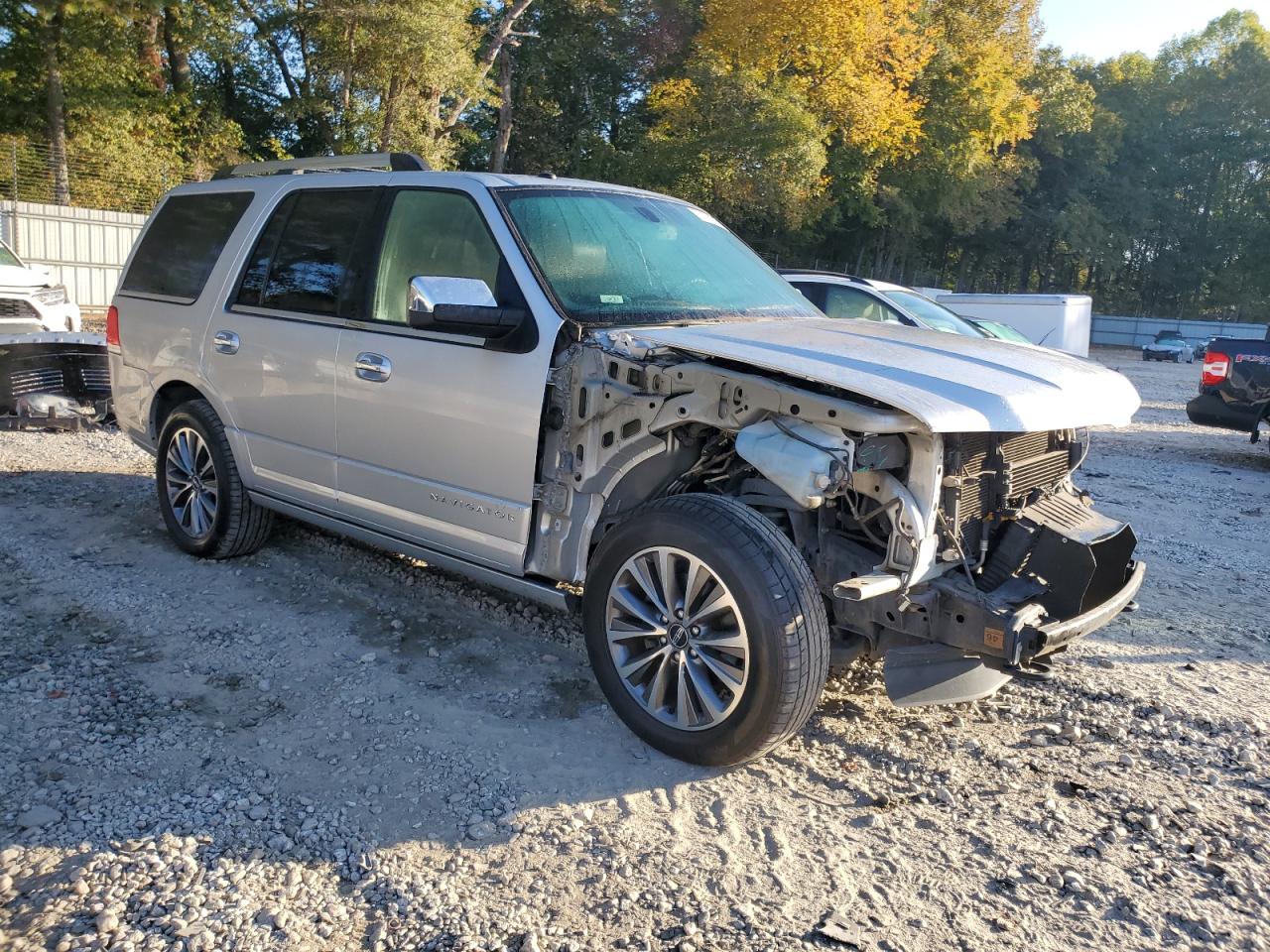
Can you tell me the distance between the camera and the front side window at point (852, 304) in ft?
31.1

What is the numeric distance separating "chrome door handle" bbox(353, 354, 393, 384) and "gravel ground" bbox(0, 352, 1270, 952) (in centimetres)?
116

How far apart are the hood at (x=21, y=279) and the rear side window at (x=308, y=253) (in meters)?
6.74

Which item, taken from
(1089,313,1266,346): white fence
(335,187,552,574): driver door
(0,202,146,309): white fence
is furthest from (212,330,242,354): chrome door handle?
(1089,313,1266,346): white fence

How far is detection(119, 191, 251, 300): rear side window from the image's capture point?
538 cm

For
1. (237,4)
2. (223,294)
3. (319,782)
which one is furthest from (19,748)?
(237,4)

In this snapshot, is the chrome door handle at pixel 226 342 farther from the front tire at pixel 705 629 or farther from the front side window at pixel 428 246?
the front tire at pixel 705 629

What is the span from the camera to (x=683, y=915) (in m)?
2.72

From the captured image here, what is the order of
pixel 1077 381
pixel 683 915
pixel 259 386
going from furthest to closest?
1. pixel 259 386
2. pixel 1077 381
3. pixel 683 915

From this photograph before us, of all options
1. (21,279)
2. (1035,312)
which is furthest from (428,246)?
(1035,312)

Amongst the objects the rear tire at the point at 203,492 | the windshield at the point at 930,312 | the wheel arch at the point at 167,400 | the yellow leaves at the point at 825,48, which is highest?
the yellow leaves at the point at 825,48

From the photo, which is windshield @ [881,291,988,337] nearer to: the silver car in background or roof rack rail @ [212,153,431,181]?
roof rack rail @ [212,153,431,181]

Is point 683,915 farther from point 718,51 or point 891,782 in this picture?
point 718,51

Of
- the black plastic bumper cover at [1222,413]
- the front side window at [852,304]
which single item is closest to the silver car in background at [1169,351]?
the black plastic bumper cover at [1222,413]

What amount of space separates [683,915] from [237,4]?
1210 inches
